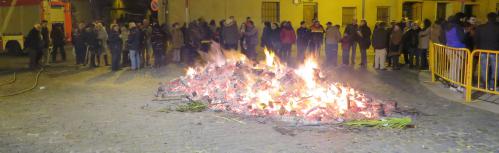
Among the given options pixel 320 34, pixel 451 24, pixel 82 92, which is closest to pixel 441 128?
pixel 451 24

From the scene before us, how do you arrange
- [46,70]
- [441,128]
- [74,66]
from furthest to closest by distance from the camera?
[74,66], [46,70], [441,128]

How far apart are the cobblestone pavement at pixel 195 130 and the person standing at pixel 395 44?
16.3 feet

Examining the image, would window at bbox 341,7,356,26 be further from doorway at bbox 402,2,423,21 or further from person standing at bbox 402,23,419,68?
person standing at bbox 402,23,419,68

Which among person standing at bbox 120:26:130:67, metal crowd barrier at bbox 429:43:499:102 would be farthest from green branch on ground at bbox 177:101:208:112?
person standing at bbox 120:26:130:67

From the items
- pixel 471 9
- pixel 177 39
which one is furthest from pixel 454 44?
pixel 471 9

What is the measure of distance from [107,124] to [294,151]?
3.38 metres

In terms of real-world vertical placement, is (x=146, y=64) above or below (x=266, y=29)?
below

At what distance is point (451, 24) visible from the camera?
12273 mm

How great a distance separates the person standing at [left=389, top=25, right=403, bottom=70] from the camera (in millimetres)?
16500

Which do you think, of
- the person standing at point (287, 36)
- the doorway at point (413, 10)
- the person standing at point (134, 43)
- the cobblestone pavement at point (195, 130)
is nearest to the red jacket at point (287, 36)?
the person standing at point (287, 36)

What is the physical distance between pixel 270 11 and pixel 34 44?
11.6m

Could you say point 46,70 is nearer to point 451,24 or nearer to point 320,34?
point 320,34

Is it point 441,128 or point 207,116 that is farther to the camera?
point 207,116

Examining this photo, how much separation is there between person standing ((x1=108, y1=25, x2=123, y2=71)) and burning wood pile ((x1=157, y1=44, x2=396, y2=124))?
5.63 metres
